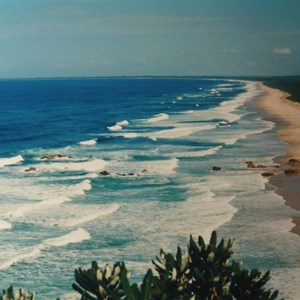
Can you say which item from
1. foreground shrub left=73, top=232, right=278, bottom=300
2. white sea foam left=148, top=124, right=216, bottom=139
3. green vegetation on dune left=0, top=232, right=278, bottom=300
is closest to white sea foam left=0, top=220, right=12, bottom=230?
green vegetation on dune left=0, top=232, right=278, bottom=300

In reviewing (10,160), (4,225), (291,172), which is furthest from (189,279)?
(10,160)

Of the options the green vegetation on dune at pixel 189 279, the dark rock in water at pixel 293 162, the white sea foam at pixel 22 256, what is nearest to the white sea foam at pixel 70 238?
the white sea foam at pixel 22 256

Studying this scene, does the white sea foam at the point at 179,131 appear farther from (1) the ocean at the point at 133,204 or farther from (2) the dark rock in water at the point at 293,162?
Answer: (2) the dark rock in water at the point at 293,162

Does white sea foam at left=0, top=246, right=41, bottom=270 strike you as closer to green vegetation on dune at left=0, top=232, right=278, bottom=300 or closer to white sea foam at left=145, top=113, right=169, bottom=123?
green vegetation on dune at left=0, top=232, right=278, bottom=300

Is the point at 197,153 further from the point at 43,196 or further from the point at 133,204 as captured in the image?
the point at 133,204

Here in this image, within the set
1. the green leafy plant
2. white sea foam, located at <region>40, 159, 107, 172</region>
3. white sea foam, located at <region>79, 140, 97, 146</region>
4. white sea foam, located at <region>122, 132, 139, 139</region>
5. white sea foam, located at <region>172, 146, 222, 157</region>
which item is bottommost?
white sea foam, located at <region>40, 159, 107, 172</region>

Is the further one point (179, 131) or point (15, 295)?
point (179, 131)

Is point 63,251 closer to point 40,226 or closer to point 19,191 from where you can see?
point 40,226

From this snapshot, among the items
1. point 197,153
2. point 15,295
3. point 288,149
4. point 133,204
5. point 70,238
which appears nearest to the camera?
point 15,295
